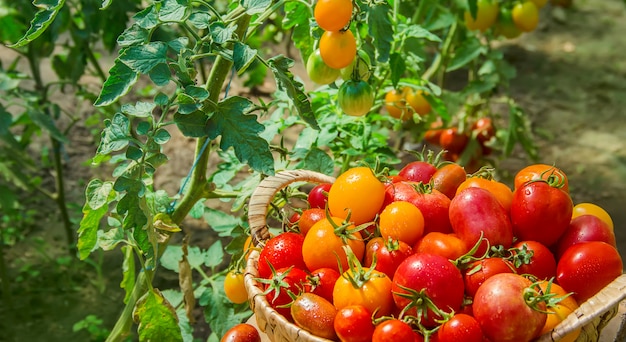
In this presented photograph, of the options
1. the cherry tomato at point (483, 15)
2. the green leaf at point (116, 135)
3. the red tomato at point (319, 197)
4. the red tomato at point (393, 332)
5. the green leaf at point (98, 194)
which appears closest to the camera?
the red tomato at point (393, 332)

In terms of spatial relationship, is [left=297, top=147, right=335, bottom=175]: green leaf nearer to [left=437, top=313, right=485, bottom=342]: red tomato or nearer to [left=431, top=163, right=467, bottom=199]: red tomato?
[left=431, top=163, right=467, bottom=199]: red tomato

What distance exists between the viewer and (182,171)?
3123 mm

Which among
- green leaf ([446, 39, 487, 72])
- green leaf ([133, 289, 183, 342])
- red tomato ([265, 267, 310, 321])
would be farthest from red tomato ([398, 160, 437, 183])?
green leaf ([446, 39, 487, 72])

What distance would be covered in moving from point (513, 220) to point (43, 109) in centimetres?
159

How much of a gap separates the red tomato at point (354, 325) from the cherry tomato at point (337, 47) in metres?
0.54

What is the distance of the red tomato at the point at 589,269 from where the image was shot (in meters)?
1.41

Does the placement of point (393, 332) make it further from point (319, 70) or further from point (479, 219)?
point (319, 70)

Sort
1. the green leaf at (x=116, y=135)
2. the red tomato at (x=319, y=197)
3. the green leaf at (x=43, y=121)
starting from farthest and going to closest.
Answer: the green leaf at (x=43, y=121) → the red tomato at (x=319, y=197) → the green leaf at (x=116, y=135)

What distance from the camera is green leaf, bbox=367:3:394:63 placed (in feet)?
A: 5.19

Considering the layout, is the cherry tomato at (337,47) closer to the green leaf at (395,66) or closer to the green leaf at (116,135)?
the green leaf at (395,66)

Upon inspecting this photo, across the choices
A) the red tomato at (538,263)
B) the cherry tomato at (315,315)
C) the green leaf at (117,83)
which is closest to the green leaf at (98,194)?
the green leaf at (117,83)

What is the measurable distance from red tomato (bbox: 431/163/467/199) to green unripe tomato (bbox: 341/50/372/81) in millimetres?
292

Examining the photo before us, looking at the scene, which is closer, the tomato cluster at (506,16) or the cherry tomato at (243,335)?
the cherry tomato at (243,335)

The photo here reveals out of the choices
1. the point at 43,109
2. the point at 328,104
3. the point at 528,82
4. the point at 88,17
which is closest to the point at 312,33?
the point at 328,104
